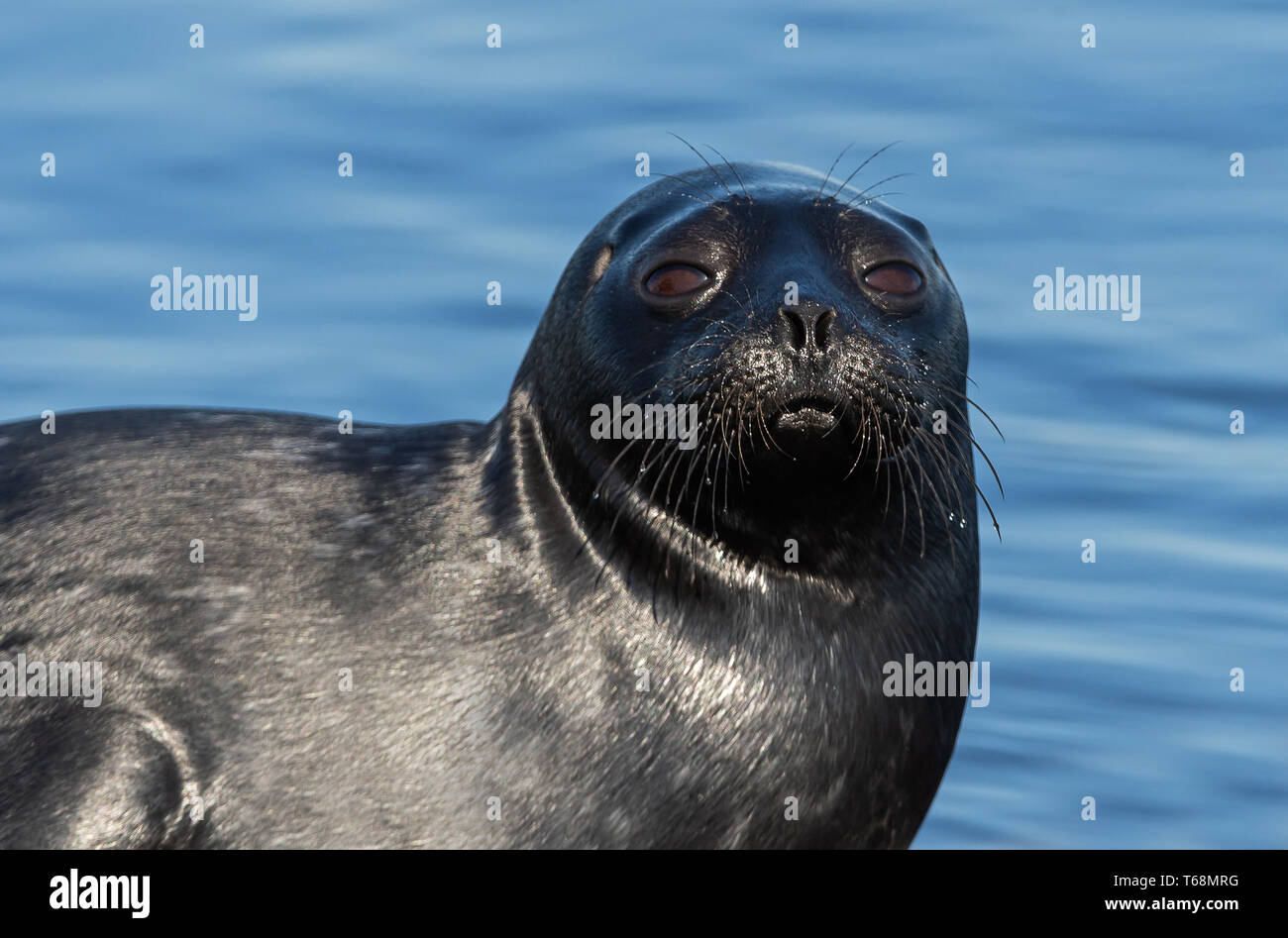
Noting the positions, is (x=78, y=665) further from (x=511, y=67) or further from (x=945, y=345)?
(x=511, y=67)

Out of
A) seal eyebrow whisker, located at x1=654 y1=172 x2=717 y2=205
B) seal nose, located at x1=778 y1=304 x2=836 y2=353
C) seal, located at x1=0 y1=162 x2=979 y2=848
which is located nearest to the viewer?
seal nose, located at x1=778 y1=304 x2=836 y2=353

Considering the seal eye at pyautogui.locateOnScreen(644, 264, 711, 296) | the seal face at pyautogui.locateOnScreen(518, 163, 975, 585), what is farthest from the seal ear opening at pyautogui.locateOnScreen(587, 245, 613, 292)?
the seal eye at pyautogui.locateOnScreen(644, 264, 711, 296)

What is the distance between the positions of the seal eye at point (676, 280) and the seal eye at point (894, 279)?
1.58 ft

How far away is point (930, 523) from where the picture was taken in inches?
304

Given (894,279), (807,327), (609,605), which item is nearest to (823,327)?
(807,327)

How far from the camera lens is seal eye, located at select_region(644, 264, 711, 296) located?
7.49 metres

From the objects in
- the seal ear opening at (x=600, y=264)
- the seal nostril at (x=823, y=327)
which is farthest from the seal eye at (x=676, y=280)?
the seal nostril at (x=823, y=327)

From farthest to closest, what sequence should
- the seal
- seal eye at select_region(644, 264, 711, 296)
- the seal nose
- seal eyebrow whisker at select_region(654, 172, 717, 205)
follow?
seal eyebrow whisker at select_region(654, 172, 717, 205)
seal eye at select_region(644, 264, 711, 296)
the seal
the seal nose

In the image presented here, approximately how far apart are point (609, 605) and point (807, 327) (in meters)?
1.04

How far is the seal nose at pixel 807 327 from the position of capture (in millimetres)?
7172

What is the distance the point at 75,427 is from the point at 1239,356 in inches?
283

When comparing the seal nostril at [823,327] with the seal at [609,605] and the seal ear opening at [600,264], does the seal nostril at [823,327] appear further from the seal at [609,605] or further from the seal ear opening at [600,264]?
A: the seal ear opening at [600,264]

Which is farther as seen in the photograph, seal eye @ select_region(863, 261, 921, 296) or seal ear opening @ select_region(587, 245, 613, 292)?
seal ear opening @ select_region(587, 245, 613, 292)

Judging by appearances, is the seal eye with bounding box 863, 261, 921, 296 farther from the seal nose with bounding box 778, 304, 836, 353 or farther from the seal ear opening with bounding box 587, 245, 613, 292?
the seal ear opening with bounding box 587, 245, 613, 292
